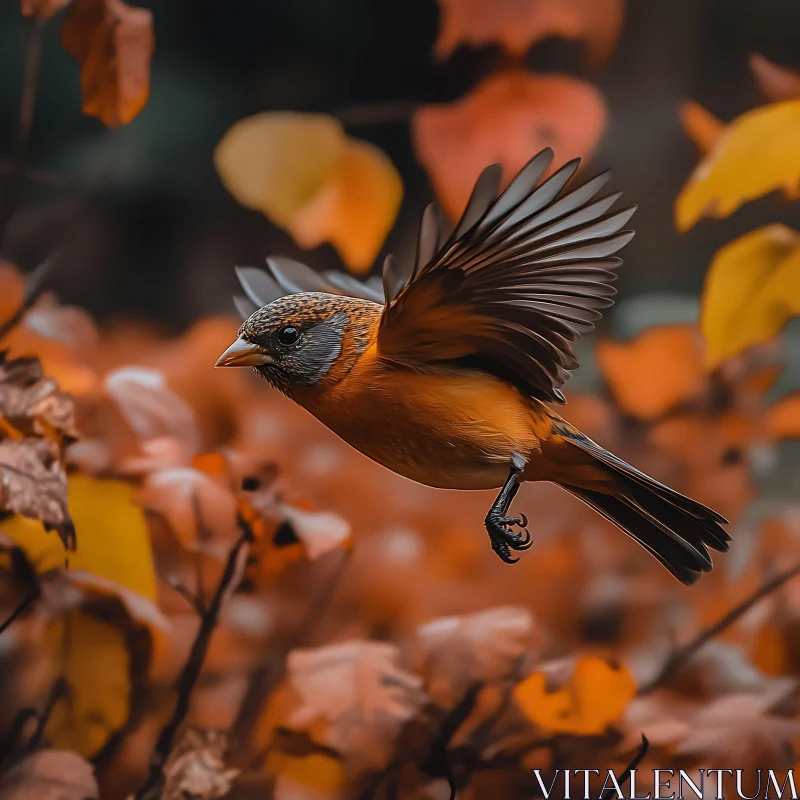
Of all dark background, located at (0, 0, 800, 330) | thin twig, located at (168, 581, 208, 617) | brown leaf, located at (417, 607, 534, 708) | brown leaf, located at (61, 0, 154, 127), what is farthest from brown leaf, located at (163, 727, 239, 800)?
brown leaf, located at (61, 0, 154, 127)

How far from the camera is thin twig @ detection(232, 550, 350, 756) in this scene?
985mm

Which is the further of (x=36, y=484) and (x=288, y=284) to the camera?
(x=36, y=484)

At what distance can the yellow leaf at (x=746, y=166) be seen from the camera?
1007mm

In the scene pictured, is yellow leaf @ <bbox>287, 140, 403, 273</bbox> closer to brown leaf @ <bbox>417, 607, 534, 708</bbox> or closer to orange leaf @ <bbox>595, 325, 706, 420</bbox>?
orange leaf @ <bbox>595, 325, 706, 420</bbox>

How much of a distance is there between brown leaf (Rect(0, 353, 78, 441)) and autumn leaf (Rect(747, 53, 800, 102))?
0.89 meters

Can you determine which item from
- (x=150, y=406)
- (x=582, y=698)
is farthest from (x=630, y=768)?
(x=150, y=406)

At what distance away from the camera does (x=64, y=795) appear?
942mm

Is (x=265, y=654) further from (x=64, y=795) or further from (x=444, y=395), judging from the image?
(x=444, y=395)

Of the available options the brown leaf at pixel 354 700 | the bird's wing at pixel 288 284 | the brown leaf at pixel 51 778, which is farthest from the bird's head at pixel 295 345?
the brown leaf at pixel 51 778

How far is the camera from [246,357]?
2.12ft

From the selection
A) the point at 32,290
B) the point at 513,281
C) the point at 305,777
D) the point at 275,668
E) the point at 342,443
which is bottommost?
the point at 305,777

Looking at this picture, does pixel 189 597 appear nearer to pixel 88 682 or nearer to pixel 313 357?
pixel 88 682

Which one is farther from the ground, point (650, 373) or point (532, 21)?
point (532, 21)

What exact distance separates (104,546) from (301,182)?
1.56 ft
